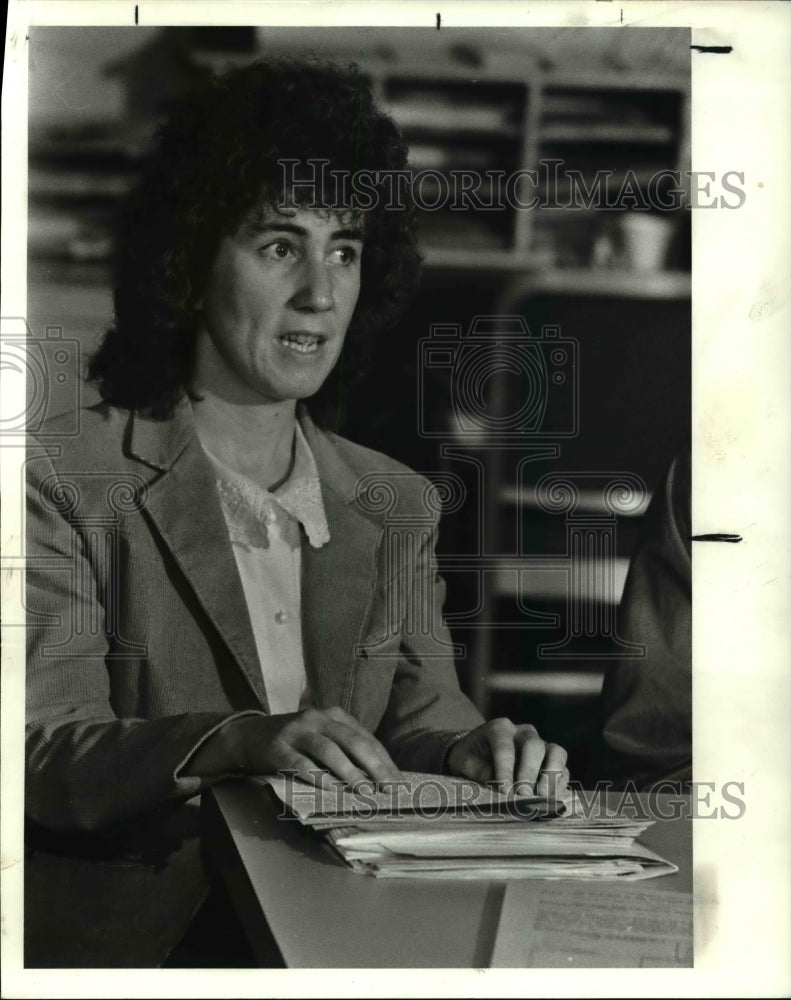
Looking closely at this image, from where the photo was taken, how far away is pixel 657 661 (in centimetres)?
152

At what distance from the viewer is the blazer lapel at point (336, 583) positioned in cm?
148

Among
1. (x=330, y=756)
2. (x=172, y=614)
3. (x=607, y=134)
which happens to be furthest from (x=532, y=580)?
(x=607, y=134)

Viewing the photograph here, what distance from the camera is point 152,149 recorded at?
1.49 meters

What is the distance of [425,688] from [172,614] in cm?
32

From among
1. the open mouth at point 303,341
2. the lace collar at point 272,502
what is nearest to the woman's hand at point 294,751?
the lace collar at point 272,502

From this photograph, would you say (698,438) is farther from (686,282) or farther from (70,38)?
(70,38)

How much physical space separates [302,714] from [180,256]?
0.58 m

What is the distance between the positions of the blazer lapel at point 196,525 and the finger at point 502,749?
281mm

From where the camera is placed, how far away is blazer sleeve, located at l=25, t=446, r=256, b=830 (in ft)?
4.73

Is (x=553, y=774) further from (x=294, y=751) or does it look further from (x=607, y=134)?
(x=607, y=134)

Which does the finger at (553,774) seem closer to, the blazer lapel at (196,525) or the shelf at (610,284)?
the blazer lapel at (196,525)

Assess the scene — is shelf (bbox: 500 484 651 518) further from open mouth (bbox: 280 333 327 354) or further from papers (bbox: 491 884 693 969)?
papers (bbox: 491 884 693 969)

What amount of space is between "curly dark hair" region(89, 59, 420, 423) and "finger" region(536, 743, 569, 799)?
0.49 meters

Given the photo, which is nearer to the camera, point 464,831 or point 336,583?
point 464,831
